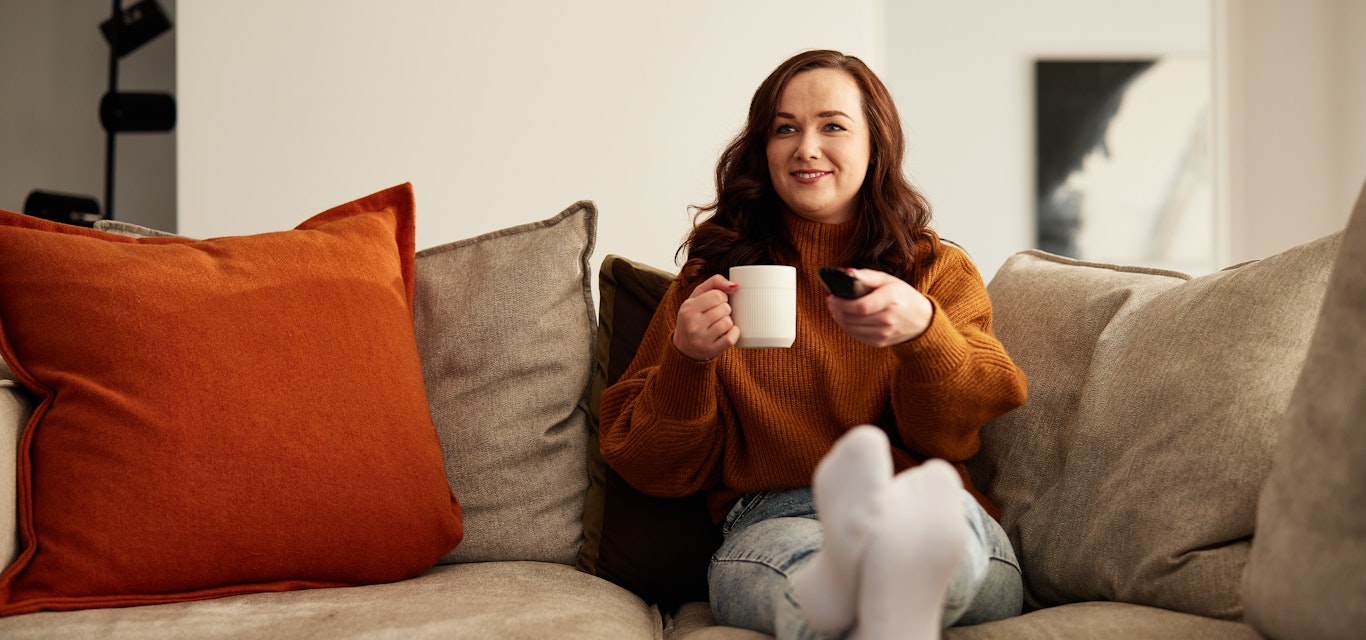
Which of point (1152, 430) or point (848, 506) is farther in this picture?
point (1152, 430)

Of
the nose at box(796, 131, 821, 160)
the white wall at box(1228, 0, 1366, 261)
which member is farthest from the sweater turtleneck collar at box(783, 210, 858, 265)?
the white wall at box(1228, 0, 1366, 261)

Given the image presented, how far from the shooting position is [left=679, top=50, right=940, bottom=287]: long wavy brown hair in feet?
4.94

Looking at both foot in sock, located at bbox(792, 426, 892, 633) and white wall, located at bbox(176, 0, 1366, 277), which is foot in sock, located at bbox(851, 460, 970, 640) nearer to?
foot in sock, located at bbox(792, 426, 892, 633)

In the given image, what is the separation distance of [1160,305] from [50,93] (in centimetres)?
323

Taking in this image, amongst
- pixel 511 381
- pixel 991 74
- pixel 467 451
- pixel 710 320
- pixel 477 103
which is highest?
pixel 991 74

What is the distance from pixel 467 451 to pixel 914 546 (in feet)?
2.85

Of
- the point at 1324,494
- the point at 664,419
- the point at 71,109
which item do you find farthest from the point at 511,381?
the point at 71,109

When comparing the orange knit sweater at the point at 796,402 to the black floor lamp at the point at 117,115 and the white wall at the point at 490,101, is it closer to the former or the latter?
the white wall at the point at 490,101

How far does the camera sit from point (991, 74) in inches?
176

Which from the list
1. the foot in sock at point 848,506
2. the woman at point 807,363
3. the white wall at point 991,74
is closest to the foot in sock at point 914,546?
the foot in sock at point 848,506

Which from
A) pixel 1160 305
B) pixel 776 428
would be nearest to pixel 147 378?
pixel 776 428

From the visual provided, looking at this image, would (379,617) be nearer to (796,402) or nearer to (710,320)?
(710,320)

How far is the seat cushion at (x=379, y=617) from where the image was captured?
1080 millimetres

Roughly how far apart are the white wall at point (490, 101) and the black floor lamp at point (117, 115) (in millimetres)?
546
